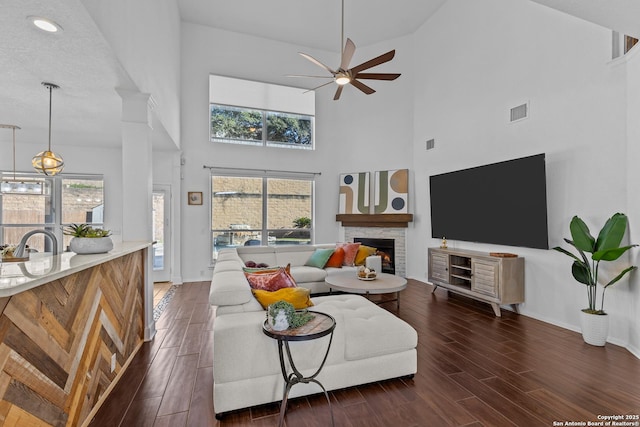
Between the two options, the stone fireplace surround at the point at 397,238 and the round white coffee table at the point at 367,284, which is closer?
the round white coffee table at the point at 367,284

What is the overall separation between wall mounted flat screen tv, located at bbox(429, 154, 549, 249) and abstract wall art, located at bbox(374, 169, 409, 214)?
0.73 m

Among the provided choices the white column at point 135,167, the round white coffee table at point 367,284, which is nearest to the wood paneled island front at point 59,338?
the white column at point 135,167

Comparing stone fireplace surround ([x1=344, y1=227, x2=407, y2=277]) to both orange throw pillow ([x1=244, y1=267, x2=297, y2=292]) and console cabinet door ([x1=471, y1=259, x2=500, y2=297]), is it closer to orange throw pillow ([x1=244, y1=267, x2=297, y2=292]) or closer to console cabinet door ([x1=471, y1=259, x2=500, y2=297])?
console cabinet door ([x1=471, y1=259, x2=500, y2=297])

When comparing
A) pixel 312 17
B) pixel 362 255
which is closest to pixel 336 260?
pixel 362 255

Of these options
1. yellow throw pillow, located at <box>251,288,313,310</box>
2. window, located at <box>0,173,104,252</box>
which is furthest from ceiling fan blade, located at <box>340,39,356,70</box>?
window, located at <box>0,173,104,252</box>

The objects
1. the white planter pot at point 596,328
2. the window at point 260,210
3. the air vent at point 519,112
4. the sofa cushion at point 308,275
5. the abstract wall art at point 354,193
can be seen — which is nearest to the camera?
the white planter pot at point 596,328

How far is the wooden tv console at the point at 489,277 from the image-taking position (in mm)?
3848

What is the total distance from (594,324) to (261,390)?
3278mm

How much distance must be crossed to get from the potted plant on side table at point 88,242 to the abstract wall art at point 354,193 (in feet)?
16.3

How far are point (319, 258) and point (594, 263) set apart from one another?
11.5 feet

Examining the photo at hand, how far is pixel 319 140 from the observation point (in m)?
6.91

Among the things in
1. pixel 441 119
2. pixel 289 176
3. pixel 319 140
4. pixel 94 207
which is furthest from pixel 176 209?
pixel 441 119

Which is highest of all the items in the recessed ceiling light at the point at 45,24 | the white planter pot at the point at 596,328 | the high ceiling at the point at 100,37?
the high ceiling at the point at 100,37

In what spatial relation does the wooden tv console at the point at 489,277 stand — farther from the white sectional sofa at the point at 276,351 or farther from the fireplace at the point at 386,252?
the white sectional sofa at the point at 276,351
